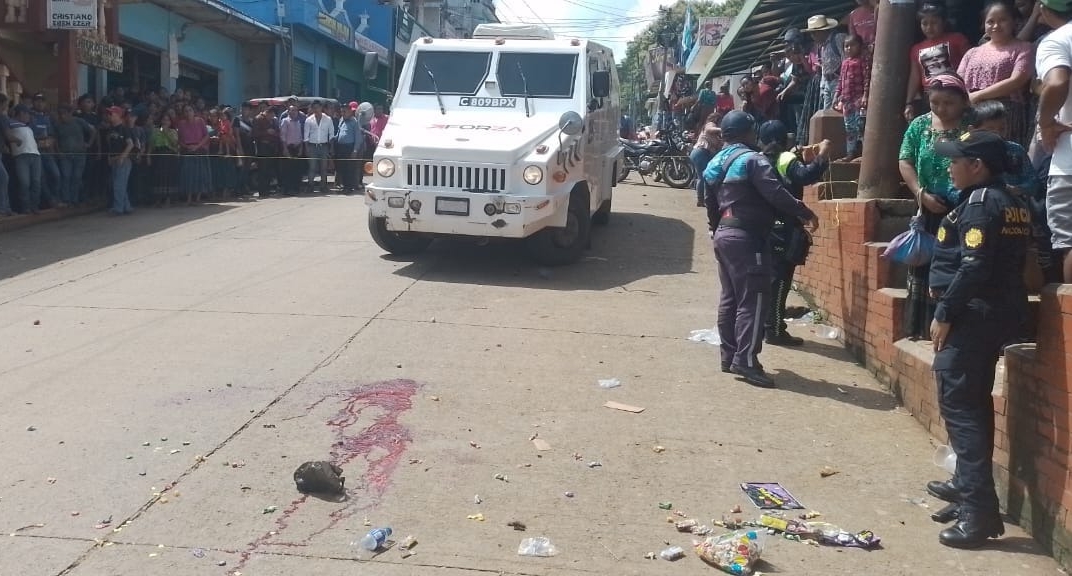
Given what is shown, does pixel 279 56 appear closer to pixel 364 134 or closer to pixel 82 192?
pixel 364 134

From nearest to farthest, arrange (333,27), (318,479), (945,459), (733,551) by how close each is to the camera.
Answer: (733,551)
(318,479)
(945,459)
(333,27)

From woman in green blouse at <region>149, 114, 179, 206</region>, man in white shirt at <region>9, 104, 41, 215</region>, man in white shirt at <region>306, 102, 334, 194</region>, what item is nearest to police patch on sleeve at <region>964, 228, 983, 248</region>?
man in white shirt at <region>9, 104, 41, 215</region>

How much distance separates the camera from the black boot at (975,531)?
3.89 metres

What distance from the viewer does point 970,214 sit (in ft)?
12.8

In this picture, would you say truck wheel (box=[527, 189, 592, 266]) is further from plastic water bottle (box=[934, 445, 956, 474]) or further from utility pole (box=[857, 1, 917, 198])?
plastic water bottle (box=[934, 445, 956, 474])

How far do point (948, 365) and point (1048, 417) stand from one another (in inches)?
16.3

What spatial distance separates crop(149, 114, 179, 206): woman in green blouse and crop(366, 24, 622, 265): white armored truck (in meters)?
6.35

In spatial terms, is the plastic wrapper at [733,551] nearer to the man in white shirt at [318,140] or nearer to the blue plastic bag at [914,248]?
the blue plastic bag at [914,248]

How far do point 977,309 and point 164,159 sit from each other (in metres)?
13.8

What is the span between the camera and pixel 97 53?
15.3 meters

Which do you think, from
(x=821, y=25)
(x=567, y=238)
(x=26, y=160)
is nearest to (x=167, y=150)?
(x=26, y=160)

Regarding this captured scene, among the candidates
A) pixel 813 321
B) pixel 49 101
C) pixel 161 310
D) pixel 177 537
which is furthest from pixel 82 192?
pixel 177 537

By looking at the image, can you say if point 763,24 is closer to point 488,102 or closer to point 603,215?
point 603,215

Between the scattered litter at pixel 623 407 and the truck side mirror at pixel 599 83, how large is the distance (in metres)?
5.37
